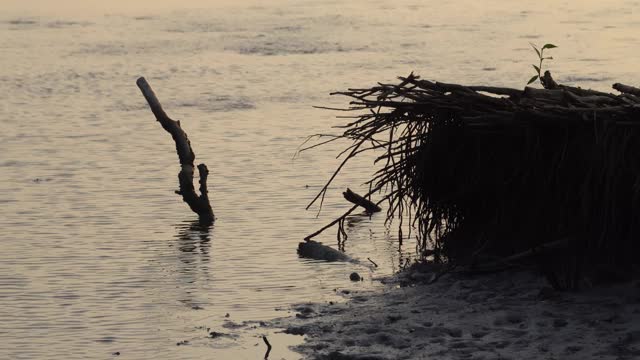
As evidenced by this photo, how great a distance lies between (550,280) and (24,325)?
318 centimetres

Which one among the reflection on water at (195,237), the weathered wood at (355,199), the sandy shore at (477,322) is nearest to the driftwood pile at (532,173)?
the sandy shore at (477,322)

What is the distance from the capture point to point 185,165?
12.7 metres

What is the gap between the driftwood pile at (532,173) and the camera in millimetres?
8820

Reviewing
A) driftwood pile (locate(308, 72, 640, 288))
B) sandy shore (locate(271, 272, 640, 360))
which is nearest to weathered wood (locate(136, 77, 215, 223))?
driftwood pile (locate(308, 72, 640, 288))

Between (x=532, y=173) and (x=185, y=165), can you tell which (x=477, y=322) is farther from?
(x=185, y=165)

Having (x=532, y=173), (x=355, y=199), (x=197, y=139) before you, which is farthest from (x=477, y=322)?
(x=197, y=139)

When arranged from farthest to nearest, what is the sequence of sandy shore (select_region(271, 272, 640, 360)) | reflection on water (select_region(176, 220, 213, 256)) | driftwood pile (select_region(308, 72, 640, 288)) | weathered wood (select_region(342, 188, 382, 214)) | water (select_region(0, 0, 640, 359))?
weathered wood (select_region(342, 188, 382, 214)) → reflection on water (select_region(176, 220, 213, 256)) → water (select_region(0, 0, 640, 359)) → driftwood pile (select_region(308, 72, 640, 288)) → sandy shore (select_region(271, 272, 640, 360))

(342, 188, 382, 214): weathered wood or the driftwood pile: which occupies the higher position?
the driftwood pile

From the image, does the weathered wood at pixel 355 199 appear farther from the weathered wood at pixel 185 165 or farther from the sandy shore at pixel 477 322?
the sandy shore at pixel 477 322

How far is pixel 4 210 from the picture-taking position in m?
13.5

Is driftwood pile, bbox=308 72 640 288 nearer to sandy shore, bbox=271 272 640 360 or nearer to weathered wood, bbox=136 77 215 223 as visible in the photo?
sandy shore, bbox=271 272 640 360

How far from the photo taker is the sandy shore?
803cm

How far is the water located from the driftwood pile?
2.99ft

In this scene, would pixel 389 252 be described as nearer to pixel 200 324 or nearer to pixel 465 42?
pixel 200 324
